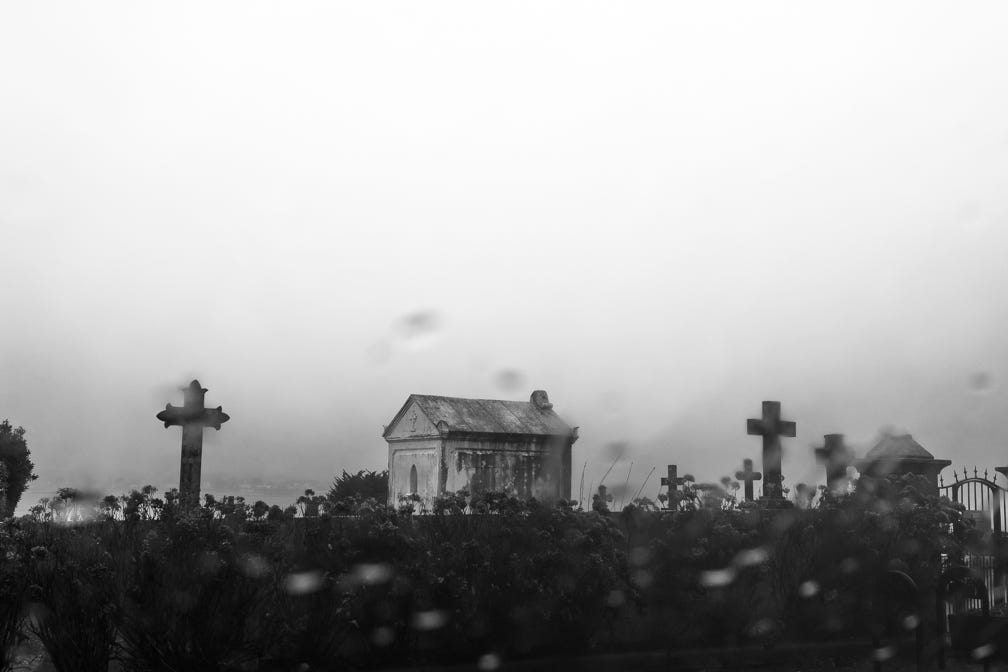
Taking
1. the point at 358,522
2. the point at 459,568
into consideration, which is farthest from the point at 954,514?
the point at 358,522

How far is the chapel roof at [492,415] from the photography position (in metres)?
28.5

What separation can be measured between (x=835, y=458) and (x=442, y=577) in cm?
720

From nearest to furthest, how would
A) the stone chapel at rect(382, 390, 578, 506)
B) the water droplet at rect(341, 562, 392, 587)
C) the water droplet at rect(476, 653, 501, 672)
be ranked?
the water droplet at rect(341, 562, 392, 587), the water droplet at rect(476, 653, 501, 672), the stone chapel at rect(382, 390, 578, 506)

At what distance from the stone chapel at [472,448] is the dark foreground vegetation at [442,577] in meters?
16.0

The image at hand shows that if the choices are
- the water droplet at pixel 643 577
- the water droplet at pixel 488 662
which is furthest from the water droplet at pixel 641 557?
the water droplet at pixel 488 662

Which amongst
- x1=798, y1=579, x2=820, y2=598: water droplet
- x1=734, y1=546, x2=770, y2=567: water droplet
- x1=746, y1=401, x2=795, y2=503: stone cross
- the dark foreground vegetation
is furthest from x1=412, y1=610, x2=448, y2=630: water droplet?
x1=746, y1=401, x2=795, y2=503: stone cross

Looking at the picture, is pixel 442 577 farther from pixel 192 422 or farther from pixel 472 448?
pixel 472 448

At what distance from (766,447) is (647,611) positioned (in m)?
5.54

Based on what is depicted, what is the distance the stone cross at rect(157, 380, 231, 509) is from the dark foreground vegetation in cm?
457

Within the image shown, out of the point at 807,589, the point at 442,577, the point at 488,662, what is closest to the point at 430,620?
the point at 442,577

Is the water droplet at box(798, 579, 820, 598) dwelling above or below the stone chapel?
below

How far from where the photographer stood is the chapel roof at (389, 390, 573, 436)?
28531 millimetres

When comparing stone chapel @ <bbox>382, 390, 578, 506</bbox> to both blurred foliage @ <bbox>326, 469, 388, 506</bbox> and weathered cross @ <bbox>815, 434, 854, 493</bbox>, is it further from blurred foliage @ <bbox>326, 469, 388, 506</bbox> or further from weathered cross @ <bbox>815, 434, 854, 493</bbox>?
weathered cross @ <bbox>815, 434, 854, 493</bbox>

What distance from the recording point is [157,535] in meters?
8.57
